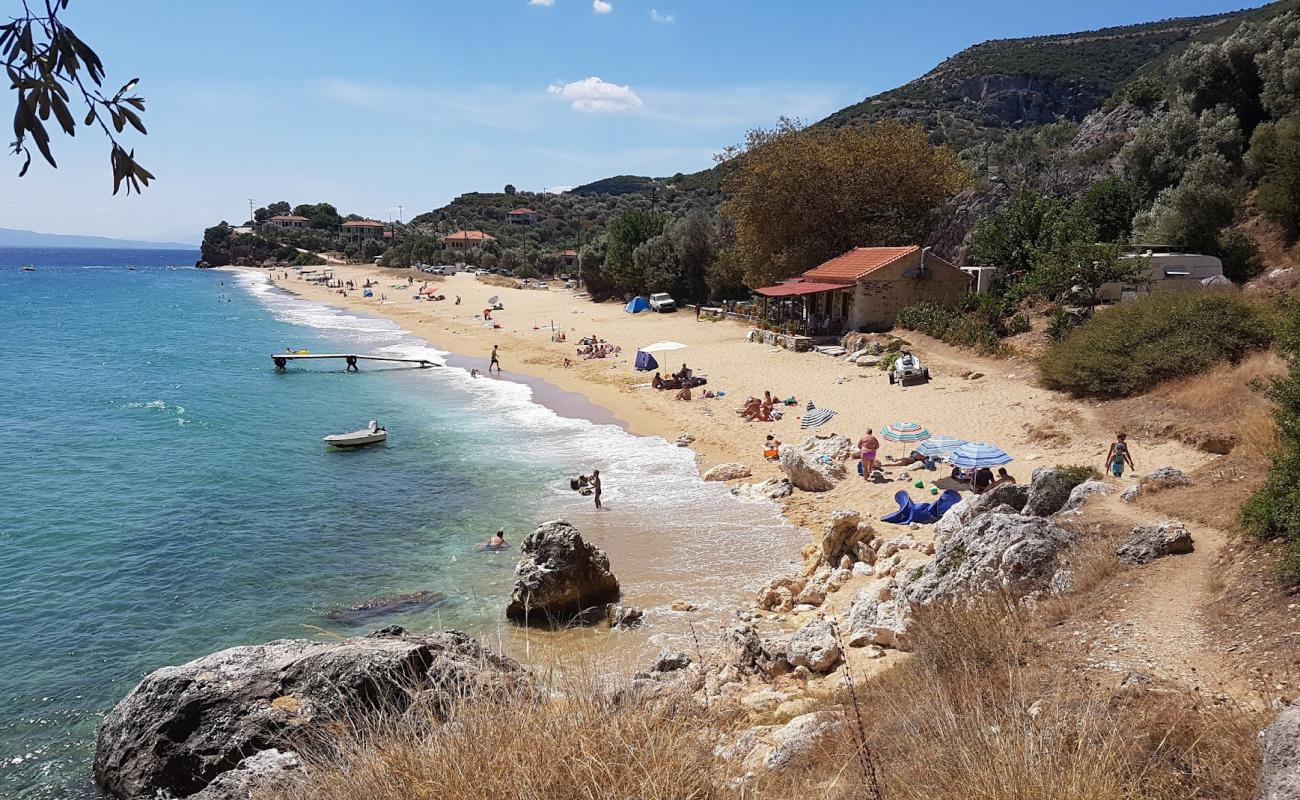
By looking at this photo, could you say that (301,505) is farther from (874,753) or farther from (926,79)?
(926,79)

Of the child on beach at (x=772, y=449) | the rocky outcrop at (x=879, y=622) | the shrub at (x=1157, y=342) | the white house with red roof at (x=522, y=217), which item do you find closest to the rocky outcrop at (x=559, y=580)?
the rocky outcrop at (x=879, y=622)

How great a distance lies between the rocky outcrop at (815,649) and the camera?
29.4 feet

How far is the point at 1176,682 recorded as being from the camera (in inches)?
219

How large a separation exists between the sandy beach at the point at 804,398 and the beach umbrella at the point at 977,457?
4.59ft

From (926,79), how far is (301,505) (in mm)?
137935

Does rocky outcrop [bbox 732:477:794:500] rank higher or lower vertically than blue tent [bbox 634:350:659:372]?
lower

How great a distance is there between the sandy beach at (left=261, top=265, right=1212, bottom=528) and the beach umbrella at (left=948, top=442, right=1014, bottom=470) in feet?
4.59

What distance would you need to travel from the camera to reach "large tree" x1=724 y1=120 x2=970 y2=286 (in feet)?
122

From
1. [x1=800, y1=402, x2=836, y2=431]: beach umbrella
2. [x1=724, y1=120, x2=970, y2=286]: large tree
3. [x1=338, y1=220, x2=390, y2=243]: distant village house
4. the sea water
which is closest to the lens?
the sea water

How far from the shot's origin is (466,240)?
127562 mm

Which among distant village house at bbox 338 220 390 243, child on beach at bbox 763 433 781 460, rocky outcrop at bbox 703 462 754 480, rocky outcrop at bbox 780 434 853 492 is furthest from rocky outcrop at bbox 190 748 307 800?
distant village house at bbox 338 220 390 243

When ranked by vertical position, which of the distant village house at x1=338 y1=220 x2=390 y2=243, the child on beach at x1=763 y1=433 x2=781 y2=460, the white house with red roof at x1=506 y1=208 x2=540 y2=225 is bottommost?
the child on beach at x1=763 y1=433 x2=781 y2=460

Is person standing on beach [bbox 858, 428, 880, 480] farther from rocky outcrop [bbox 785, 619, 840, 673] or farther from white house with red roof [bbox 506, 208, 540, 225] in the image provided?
white house with red roof [bbox 506, 208, 540, 225]

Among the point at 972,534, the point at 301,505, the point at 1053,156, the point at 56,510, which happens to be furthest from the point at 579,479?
the point at 1053,156
